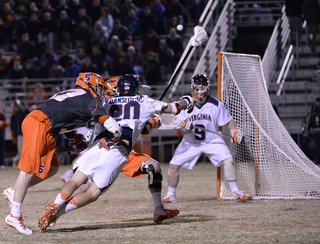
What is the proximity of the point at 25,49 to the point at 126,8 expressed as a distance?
11.0 feet

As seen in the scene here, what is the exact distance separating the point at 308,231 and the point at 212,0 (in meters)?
9.61

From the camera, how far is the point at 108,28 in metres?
15.3

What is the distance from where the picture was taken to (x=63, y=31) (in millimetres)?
15688

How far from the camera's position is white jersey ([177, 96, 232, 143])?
6.72 m

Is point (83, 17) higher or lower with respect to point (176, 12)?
lower

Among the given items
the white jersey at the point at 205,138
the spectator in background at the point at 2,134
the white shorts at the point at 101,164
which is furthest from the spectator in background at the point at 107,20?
the white shorts at the point at 101,164

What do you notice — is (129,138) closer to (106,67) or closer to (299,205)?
(299,205)

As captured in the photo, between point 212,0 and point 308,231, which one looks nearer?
point 308,231

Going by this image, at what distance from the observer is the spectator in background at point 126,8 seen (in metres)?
15.5

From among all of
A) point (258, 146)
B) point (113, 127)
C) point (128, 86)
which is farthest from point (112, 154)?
point (258, 146)

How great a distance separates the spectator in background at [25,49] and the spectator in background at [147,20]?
342 cm

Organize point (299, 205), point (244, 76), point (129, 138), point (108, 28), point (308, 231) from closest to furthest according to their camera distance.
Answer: point (308, 231)
point (129, 138)
point (299, 205)
point (244, 76)
point (108, 28)

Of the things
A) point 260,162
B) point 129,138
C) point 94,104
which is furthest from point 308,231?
point 260,162

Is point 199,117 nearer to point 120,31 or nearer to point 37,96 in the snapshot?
point 37,96
